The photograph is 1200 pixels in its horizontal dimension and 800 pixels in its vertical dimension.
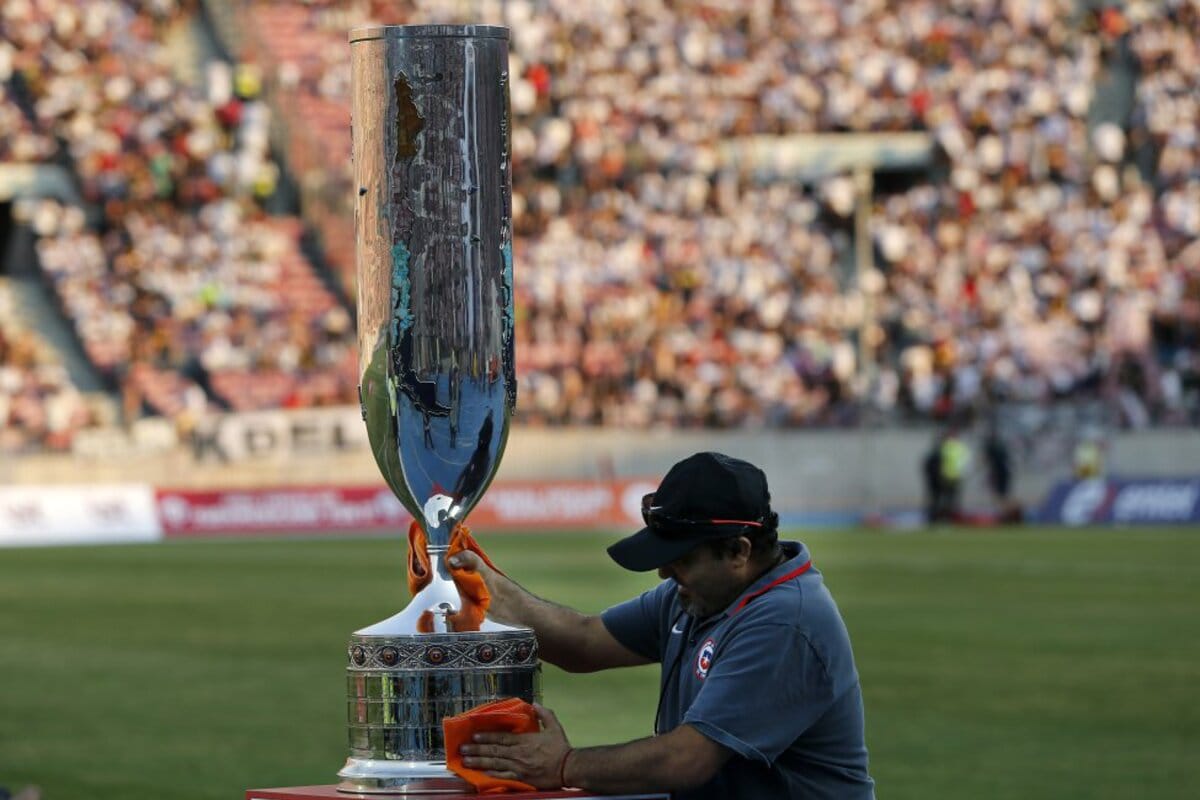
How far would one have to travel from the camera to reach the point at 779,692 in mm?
4430

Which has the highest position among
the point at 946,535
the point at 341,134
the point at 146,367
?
the point at 341,134

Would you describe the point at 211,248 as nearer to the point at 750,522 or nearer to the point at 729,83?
the point at 729,83

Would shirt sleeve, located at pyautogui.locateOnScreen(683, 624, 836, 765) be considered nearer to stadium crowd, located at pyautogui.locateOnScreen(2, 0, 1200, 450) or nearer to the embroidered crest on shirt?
the embroidered crest on shirt

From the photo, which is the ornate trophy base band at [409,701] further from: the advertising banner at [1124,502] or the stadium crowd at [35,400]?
the advertising banner at [1124,502]

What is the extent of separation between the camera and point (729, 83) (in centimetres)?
3594

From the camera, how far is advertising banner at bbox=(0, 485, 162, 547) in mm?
30594

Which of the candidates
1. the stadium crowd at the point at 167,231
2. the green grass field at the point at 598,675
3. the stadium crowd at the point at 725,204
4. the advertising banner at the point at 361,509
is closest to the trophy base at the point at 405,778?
the green grass field at the point at 598,675

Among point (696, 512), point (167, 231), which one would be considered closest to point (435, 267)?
point (696, 512)

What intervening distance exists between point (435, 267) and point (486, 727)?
788 millimetres

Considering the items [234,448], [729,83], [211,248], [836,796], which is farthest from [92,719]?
[729,83]

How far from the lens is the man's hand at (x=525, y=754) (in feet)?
13.5

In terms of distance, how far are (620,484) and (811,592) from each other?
27.1m

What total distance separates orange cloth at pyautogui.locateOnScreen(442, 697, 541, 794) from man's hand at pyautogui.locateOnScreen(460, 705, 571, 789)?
1cm

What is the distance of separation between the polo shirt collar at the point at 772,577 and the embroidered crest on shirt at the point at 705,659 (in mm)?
67
